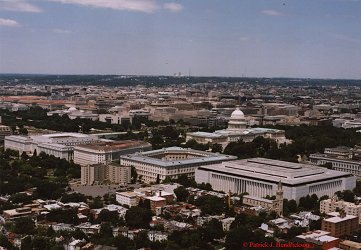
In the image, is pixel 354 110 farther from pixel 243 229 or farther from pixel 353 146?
pixel 243 229

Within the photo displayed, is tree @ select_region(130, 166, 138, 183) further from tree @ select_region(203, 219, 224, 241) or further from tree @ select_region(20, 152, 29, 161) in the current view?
tree @ select_region(203, 219, 224, 241)

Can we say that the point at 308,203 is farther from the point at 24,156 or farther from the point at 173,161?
the point at 24,156

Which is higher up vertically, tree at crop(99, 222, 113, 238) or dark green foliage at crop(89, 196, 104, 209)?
tree at crop(99, 222, 113, 238)

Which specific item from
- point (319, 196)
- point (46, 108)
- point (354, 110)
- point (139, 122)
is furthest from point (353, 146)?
point (46, 108)

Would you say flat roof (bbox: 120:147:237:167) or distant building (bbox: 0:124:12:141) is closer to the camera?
flat roof (bbox: 120:147:237:167)

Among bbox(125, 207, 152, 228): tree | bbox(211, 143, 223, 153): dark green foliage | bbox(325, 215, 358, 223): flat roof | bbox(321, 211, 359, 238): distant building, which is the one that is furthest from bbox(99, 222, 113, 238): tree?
bbox(211, 143, 223, 153): dark green foliage

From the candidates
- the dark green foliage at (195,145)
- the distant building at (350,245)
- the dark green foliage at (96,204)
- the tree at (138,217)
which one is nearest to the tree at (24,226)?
the tree at (138,217)
